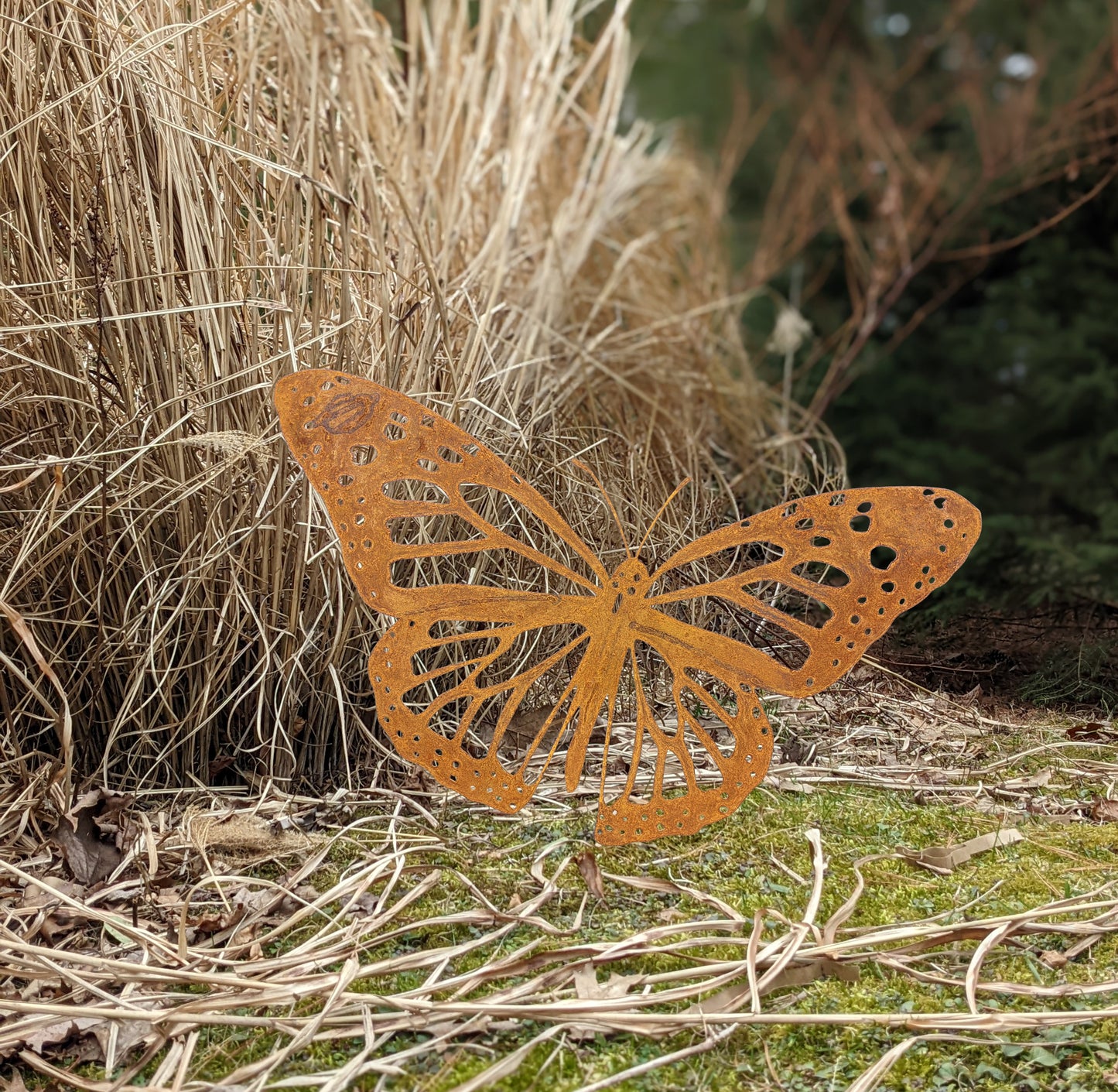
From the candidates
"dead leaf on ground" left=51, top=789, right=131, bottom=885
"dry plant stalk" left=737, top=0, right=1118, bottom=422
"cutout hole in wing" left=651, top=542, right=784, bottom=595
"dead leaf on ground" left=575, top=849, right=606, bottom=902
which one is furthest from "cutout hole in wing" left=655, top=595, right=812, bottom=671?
"dry plant stalk" left=737, top=0, right=1118, bottom=422

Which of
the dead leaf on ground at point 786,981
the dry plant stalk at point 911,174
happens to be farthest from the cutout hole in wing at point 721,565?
the dry plant stalk at point 911,174

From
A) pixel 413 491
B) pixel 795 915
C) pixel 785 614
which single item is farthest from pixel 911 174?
pixel 795 915

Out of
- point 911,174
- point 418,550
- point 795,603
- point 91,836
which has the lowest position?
point 91,836

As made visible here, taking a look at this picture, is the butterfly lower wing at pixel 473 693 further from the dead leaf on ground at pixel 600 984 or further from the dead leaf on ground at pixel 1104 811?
the dead leaf on ground at pixel 1104 811

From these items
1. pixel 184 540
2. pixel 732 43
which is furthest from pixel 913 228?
pixel 732 43

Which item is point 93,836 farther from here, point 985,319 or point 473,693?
point 985,319
